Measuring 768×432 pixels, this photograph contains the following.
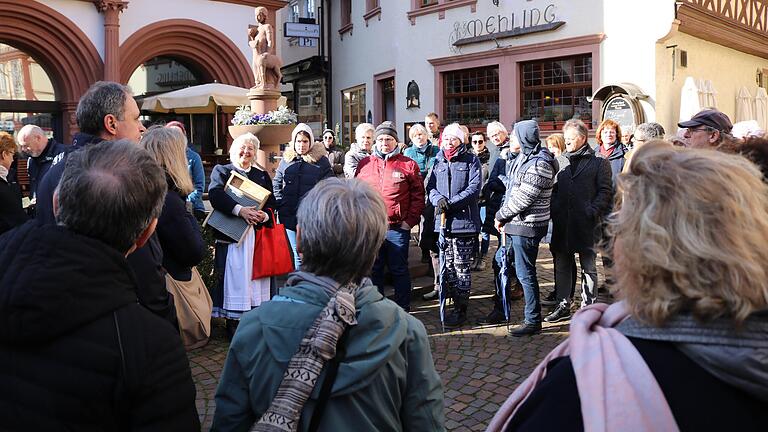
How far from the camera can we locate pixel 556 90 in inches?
563

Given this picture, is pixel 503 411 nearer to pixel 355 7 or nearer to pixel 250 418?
pixel 250 418

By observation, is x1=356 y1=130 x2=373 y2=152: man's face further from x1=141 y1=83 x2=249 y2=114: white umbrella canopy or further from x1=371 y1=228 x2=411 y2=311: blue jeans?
x1=141 y1=83 x2=249 y2=114: white umbrella canopy

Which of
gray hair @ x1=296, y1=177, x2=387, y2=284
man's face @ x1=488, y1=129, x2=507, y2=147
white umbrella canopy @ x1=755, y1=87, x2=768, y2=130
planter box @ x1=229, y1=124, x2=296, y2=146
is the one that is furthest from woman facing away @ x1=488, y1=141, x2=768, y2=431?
white umbrella canopy @ x1=755, y1=87, x2=768, y2=130

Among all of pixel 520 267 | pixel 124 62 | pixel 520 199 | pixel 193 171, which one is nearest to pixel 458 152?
pixel 520 199

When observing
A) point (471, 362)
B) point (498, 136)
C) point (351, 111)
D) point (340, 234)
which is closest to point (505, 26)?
point (351, 111)

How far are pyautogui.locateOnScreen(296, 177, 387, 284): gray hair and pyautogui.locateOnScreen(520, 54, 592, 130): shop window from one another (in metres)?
12.4

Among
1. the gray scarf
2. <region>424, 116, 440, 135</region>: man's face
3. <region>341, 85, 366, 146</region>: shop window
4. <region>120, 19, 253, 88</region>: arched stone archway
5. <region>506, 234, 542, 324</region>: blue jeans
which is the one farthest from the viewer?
<region>341, 85, 366, 146</region>: shop window

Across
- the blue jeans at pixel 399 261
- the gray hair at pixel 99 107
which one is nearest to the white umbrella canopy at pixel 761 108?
the blue jeans at pixel 399 261

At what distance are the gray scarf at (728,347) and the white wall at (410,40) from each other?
12659 mm

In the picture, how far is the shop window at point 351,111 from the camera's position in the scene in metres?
19.8

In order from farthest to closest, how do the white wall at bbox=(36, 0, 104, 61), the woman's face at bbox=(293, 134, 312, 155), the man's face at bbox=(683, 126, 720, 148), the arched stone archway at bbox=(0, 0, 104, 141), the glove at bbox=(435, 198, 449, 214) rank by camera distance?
1. the white wall at bbox=(36, 0, 104, 61)
2. the arched stone archway at bbox=(0, 0, 104, 141)
3. the woman's face at bbox=(293, 134, 312, 155)
4. the glove at bbox=(435, 198, 449, 214)
5. the man's face at bbox=(683, 126, 720, 148)

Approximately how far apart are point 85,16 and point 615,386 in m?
14.5

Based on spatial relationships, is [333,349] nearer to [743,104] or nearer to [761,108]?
[743,104]

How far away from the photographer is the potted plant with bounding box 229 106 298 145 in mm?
7649
